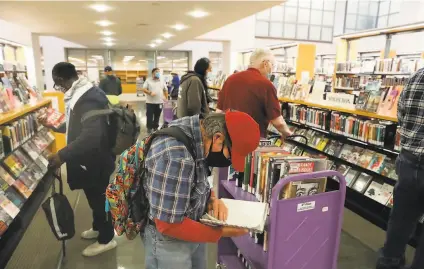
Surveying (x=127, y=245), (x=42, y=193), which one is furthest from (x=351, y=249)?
(x=42, y=193)

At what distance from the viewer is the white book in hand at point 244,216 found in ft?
4.40

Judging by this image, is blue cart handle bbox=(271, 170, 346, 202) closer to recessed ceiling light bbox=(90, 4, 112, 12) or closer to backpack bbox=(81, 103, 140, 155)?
backpack bbox=(81, 103, 140, 155)

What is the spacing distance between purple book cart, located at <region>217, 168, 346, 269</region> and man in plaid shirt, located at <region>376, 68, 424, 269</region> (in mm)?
901

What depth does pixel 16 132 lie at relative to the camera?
331 cm

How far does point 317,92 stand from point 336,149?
81 centimetres

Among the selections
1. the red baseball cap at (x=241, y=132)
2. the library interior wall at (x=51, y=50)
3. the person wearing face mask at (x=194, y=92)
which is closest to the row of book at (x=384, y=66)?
the person wearing face mask at (x=194, y=92)

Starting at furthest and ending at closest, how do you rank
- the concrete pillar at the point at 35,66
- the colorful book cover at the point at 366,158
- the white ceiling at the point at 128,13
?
the concrete pillar at the point at 35,66 < the white ceiling at the point at 128,13 < the colorful book cover at the point at 366,158

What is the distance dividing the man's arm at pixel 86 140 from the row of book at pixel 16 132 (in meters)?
0.97

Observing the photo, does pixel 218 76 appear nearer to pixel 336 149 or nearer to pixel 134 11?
pixel 134 11

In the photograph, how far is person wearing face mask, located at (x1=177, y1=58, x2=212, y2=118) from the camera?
13.7 feet

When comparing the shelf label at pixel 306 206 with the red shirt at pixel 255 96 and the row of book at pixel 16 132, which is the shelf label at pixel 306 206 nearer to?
the red shirt at pixel 255 96

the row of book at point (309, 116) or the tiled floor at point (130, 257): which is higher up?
the row of book at point (309, 116)

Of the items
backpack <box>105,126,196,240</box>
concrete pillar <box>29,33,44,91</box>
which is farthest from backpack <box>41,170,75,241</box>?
concrete pillar <box>29,33,44,91</box>

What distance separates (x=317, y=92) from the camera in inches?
165
